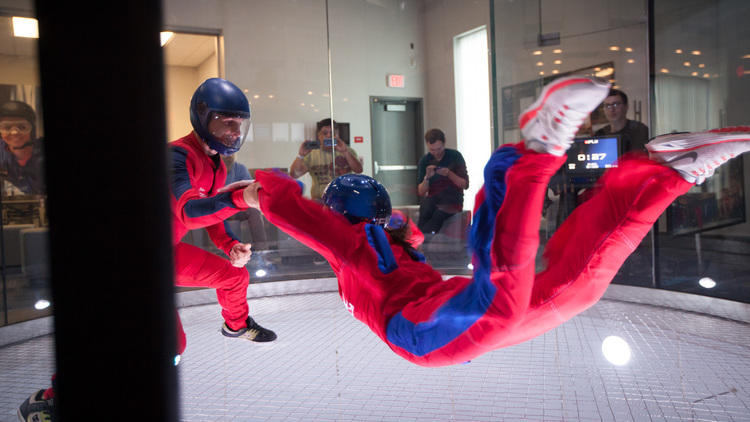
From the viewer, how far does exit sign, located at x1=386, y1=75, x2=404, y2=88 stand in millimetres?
5105

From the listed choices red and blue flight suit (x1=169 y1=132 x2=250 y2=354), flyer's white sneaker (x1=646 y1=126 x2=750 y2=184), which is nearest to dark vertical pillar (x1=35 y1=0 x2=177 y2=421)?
red and blue flight suit (x1=169 y1=132 x2=250 y2=354)

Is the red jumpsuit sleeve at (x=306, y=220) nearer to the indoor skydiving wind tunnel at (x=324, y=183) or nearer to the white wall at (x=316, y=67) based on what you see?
the indoor skydiving wind tunnel at (x=324, y=183)

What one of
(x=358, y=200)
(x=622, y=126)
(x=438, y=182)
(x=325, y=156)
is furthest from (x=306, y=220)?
(x=325, y=156)

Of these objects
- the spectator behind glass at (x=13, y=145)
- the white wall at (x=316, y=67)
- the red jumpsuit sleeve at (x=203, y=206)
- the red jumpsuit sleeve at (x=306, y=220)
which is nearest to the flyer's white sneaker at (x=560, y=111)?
the red jumpsuit sleeve at (x=306, y=220)

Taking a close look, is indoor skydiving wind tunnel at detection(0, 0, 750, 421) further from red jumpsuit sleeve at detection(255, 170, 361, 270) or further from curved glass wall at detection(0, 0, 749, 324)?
red jumpsuit sleeve at detection(255, 170, 361, 270)

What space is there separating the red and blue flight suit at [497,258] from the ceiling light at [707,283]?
115 inches

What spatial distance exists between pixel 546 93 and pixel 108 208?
2.79 feet

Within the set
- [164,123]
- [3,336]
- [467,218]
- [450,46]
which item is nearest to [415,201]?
[467,218]

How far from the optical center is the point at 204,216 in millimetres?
1896

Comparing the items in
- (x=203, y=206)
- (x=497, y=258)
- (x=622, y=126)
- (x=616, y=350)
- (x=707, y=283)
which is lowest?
(x=616, y=350)

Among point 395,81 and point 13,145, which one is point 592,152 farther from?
point 13,145

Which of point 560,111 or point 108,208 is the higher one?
point 560,111

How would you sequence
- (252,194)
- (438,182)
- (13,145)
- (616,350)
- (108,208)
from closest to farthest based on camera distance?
1. (108,208)
2. (252,194)
3. (13,145)
4. (616,350)
5. (438,182)

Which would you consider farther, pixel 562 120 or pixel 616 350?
pixel 616 350
